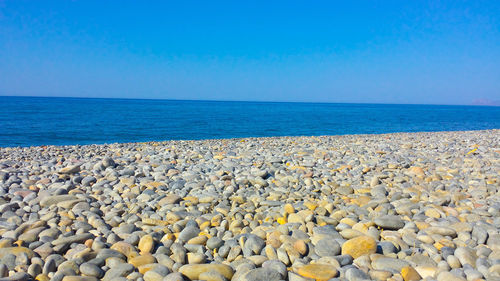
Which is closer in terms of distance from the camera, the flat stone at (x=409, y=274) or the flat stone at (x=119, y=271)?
the flat stone at (x=409, y=274)

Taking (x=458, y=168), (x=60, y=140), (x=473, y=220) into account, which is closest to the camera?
(x=473, y=220)

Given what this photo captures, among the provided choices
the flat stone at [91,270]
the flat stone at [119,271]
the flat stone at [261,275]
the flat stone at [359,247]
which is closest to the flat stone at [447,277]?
the flat stone at [359,247]

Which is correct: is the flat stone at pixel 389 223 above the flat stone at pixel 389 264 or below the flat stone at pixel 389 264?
above

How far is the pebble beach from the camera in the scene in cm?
294

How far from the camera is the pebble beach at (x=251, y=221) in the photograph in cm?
294

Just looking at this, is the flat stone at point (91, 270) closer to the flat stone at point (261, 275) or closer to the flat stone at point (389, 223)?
the flat stone at point (261, 275)

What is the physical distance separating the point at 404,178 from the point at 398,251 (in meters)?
2.65

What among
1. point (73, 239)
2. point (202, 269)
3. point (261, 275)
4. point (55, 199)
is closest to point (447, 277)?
point (261, 275)

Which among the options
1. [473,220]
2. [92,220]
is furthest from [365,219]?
[92,220]

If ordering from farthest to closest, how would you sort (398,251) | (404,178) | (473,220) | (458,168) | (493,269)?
(458,168) < (404,178) < (473,220) < (398,251) < (493,269)

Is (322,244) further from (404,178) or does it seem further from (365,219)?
(404,178)

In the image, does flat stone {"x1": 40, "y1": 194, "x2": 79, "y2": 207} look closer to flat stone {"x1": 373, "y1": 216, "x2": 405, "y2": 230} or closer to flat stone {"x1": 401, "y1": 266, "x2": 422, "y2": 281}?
flat stone {"x1": 373, "y1": 216, "x2": 405, "y2": 230}

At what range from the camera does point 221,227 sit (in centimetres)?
392

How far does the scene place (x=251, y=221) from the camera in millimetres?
4055
